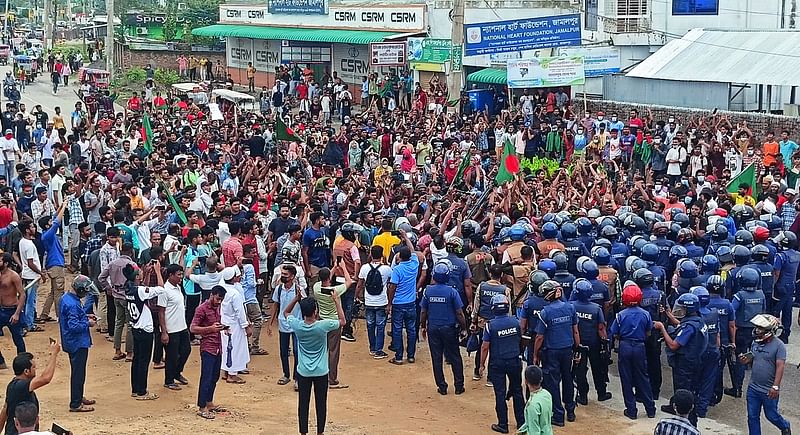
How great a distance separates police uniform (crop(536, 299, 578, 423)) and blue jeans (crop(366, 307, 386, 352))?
2.92m

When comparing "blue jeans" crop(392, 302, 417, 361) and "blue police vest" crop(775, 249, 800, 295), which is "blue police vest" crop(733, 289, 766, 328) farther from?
"blue jeans" crop(392, 302, 417, 361)

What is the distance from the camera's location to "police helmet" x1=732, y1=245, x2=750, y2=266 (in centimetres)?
1205

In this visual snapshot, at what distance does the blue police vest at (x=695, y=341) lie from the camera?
10.6m

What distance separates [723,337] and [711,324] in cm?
63

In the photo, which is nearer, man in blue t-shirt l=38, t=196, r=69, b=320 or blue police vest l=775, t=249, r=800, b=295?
blue police vest l=775, t=249, r=800, b=295

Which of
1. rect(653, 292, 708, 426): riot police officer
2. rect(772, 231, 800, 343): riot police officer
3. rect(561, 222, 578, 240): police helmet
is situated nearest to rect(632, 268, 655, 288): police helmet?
rect(653, 292, 708, 426): riot police officer

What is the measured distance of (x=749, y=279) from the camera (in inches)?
448

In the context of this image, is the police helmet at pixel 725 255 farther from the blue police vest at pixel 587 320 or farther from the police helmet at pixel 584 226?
the blue police vest at pixel 587 320

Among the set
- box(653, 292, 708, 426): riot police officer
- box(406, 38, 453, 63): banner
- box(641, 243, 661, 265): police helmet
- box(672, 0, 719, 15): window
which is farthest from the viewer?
box(406, 38, 453, 63): banner

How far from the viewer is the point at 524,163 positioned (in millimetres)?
22781

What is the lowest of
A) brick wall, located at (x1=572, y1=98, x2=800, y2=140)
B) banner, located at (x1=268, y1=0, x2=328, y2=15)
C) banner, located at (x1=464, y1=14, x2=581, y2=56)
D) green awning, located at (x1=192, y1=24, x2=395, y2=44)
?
brick wall, located at (x1=572, y1=98, x2=800, y2=140)

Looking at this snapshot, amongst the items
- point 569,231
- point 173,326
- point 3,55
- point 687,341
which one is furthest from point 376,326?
point 3,55

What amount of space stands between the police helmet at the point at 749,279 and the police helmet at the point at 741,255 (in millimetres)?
455

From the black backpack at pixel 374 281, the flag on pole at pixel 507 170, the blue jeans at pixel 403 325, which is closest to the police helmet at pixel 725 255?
the blue jeans at pixel 403 325
